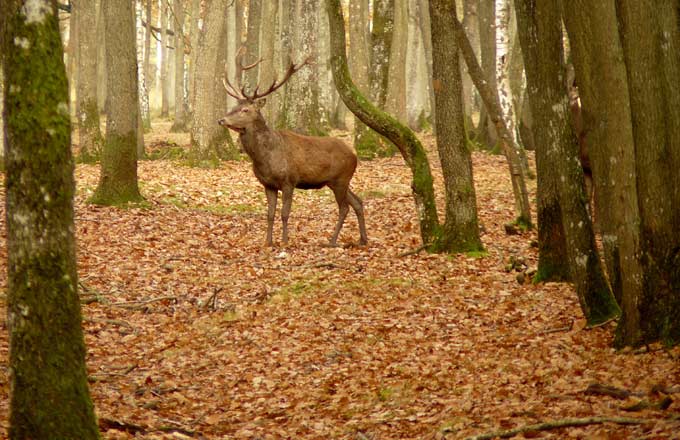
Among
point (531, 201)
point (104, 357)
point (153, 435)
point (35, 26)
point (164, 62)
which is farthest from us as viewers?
point (164, 62)

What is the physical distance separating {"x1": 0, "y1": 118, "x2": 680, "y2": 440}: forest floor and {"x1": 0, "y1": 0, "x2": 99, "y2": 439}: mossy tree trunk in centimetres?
106

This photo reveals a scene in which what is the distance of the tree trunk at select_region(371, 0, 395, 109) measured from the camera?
20.9 metres

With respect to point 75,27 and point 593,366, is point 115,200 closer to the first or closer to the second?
point 593,366

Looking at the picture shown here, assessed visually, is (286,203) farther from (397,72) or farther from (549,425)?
(397,72)

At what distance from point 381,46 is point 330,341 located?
13.8 metres

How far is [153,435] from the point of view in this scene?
5996mm

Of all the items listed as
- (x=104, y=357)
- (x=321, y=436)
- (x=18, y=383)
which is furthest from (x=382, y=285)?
(x=18, y=383)

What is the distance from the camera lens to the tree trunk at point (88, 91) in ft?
65.3

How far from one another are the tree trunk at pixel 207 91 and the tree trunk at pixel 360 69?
3.72 meters

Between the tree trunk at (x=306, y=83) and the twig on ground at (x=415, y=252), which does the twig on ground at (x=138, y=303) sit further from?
the tree trunk at (x=306, y=83)

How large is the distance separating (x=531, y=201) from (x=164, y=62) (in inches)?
1296

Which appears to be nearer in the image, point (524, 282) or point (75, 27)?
point (524, 282)

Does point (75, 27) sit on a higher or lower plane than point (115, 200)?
higher

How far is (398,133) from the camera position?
1221cm
